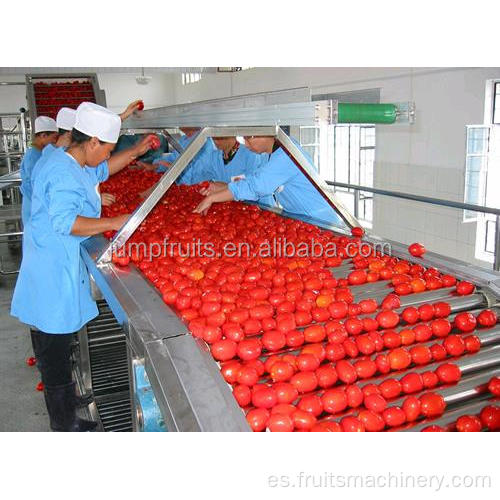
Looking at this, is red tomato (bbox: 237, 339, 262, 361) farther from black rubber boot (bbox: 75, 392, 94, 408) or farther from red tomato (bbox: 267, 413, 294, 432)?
black rubber boot (bbox: 75, 392, 94, 408)

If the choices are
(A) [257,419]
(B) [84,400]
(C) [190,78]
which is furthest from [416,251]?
(C) [190,78]

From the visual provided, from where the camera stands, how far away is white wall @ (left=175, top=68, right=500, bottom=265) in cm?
636

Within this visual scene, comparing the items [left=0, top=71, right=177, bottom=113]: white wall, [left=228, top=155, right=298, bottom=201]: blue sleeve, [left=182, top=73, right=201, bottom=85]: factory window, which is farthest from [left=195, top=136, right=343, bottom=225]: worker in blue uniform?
[left=0, top=71, right=177, bottom=113]: white wall

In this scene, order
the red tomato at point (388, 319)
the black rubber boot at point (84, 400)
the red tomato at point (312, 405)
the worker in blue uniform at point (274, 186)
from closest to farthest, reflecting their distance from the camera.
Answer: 1. the red tomato at point (312, 405)
2. the red tomato at point (388, 319)
3. the worker in blue uniform at point (274, 186)
4. the black rubber boot at point (84, 400)

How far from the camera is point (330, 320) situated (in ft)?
5.98

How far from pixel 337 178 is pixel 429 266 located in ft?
26.4

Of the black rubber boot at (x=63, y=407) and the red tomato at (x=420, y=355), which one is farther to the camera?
the black rubber boot at (x=63, y=407)

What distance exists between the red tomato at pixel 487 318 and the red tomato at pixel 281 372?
Answer: 32.5 inches

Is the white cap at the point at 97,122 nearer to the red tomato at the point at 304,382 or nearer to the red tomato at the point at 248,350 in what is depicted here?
the red tomato at the point at 248,350

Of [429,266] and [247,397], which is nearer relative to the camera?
[247,397]

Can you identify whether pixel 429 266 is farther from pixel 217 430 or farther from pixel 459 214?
pixel 459 214

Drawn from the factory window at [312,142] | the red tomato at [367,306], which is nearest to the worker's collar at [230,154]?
the red tomato at [367,306]

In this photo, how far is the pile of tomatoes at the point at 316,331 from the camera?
54.0 inches
